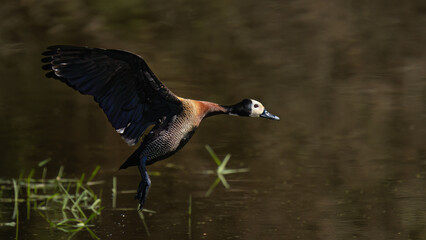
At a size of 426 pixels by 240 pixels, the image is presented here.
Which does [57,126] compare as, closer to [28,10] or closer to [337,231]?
[28,10]

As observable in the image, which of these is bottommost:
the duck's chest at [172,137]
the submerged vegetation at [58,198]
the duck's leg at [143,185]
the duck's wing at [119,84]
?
the submerged vegetation at [58,198]

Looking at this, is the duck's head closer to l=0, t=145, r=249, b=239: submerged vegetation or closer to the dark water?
the dark water

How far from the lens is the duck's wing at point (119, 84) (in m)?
5.18

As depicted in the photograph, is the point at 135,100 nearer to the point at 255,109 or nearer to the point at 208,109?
the point at 208,109

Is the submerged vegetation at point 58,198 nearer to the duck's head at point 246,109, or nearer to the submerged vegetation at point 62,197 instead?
the submerged vegetation at point 62,197

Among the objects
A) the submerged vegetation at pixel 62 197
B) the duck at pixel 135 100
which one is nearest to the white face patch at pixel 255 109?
the duck at pixel 135 100

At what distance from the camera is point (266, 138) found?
9.17 metres

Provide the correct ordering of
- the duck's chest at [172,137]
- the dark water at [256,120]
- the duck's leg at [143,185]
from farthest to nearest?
the dark water at [256,120], the duck's chest at [172,137], the duck's leg at [143,185]

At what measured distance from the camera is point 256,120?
9.66m

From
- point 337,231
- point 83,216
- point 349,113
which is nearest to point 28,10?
point 349,113

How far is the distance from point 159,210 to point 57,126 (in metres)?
2.73

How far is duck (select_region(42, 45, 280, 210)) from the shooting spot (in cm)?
515

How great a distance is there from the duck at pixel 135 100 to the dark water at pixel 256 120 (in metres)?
1.20

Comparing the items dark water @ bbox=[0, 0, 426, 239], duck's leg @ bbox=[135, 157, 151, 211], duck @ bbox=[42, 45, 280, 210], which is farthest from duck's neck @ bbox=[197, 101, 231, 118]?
dark water @ bbox=[0, 0, 426, 239]
